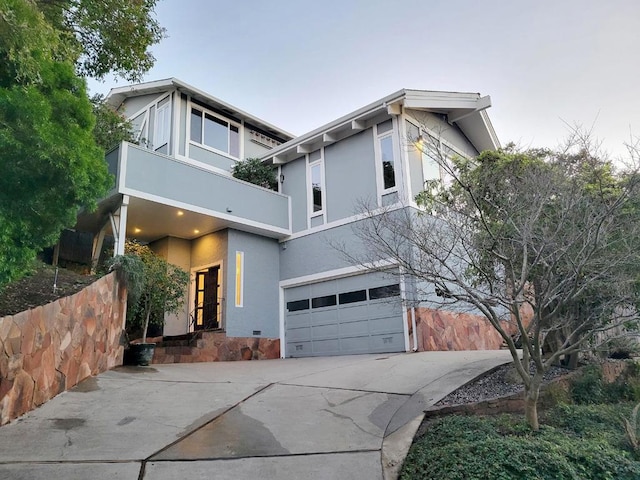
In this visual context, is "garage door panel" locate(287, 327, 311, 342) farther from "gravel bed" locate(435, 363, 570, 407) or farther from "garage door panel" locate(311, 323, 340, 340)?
"gravel bed" locate(435, 363, 570, 407)

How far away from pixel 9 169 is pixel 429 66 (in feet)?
32.5

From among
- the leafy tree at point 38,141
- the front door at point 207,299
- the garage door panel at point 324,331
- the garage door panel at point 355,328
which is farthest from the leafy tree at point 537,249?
the front door at point 207,299

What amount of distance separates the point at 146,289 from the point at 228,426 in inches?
238

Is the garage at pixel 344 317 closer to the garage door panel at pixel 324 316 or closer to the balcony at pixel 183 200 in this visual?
the garage door panel at pixel 324 316

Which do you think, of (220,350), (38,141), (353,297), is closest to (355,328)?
(353,297)

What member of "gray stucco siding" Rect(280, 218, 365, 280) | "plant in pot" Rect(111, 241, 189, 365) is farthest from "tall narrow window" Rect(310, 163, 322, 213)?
"plant in pot" Rect(111, 241, 189, 365)

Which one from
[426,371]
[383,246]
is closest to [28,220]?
[383,246]

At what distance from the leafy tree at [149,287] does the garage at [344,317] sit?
378cm

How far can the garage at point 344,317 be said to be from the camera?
38.8 feet

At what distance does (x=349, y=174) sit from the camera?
528 inches

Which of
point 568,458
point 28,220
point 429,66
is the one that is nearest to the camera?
point 568,458

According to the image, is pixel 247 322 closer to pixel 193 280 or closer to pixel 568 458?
pixel 193 280

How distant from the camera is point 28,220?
4.75m

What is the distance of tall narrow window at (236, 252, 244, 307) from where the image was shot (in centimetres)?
1326
